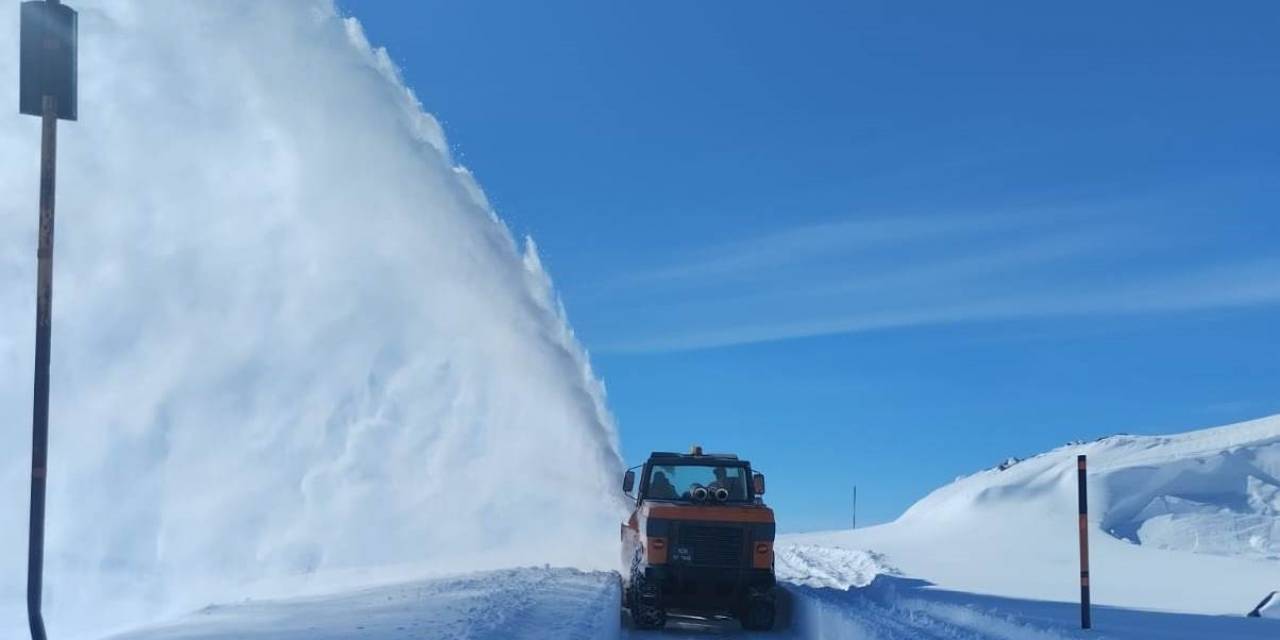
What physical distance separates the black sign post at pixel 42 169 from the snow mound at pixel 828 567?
38.7 feet

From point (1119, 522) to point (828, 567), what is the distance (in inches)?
1040

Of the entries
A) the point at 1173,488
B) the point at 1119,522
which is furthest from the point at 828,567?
the point at 1173,488

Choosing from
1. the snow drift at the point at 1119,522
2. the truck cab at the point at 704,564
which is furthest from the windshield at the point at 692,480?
the snow drift at the point at 1119,522

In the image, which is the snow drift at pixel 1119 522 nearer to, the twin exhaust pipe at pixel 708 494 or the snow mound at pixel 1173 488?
the snow mound at pixel 1173 488

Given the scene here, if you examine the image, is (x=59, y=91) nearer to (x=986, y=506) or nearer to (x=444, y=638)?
(x=444, y=638)

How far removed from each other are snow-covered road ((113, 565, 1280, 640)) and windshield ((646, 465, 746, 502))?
4.59ft

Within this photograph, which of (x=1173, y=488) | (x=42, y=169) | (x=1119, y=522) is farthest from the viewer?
(x=1173, y=488)

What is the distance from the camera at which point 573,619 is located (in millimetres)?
11469

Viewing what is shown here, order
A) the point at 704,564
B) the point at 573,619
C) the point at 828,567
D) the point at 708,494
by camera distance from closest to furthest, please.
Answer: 1. the point at 573,619
2. the point at 704,564
3. the point at 708,494
4. the point at 828,567

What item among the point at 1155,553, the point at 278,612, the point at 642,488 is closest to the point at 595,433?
the point at 642,488

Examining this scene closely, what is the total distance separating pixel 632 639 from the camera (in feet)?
41.2

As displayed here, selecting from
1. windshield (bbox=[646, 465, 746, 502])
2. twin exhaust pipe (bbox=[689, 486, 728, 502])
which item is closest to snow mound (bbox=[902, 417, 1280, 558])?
windshield (bbox=[646, 465, 746, 502])

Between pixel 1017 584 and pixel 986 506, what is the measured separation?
28.6 meters

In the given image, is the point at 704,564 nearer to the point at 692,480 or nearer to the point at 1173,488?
the point at 692,480
